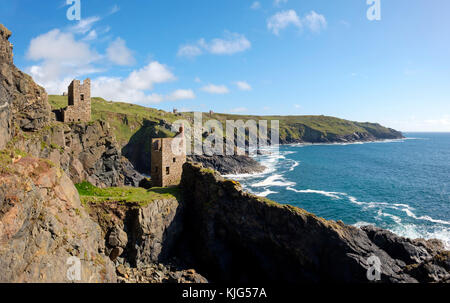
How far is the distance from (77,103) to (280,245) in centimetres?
4260

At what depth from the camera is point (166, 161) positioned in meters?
33.5

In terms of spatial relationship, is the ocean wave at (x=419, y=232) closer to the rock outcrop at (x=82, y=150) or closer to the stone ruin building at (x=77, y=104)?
the rock outcrop at (x=82, y=150)

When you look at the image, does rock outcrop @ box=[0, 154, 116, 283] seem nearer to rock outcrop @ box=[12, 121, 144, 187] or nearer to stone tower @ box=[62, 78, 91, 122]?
rock outcrop @ box=[12, 121, 144, 187]

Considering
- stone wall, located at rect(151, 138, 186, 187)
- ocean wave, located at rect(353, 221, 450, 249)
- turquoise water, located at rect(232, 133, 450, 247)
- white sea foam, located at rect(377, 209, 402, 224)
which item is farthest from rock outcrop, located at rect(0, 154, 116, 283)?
white sea foam, located at rect(377, 209, 402, 224)

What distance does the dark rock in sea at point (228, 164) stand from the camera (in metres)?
79.6

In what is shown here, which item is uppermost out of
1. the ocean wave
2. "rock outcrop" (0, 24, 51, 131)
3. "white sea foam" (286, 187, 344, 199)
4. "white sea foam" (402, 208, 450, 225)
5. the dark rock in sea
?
"rock outcrop" (0, 24, 51, 131)

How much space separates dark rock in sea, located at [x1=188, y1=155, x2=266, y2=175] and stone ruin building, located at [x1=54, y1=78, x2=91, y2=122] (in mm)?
37053

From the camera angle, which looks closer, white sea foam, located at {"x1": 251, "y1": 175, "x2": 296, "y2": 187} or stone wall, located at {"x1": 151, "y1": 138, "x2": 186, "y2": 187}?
stone wall, located at {"x1": 151, "y1": 138, "x2": 186, "y2": 187}

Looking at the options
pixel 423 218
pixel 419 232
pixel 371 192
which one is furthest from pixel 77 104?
pixel 371 192

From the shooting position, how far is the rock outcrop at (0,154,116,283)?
12117 mm

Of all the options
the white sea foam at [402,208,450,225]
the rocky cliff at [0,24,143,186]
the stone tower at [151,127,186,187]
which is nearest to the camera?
the rocky cliff at [0,24,143,186]

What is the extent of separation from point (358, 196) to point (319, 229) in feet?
125

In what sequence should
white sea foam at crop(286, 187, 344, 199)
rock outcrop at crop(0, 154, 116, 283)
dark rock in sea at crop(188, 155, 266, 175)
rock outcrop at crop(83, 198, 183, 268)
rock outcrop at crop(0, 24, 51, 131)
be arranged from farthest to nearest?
A: dark rock in sea at crop(188, 155, 266, 175)
white sea foam at crop(286, 187, 344, 199)
rock outcrop at crop(0, 24, 51, 131)
rock outcrop at crop(83, 198, 183, 268)
rock outcrop at crop(0, 154, 116, 283)
